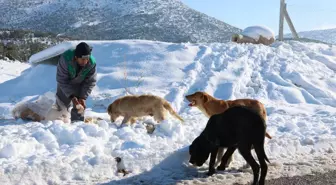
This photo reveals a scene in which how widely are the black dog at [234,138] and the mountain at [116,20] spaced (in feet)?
257

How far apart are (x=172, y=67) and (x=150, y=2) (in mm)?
153597

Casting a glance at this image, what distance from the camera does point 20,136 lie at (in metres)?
6.23

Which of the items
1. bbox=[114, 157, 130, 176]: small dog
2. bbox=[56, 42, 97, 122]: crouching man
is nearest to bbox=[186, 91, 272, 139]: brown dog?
bbox=[56, 42, 97, 122]: crouching man

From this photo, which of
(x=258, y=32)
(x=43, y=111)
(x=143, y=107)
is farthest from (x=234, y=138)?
(x=258, y=32)

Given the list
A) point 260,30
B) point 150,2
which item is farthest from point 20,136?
point 150,2

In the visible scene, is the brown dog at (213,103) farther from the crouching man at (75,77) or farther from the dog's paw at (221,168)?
the dog's paw at (221,168)

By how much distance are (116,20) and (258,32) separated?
410ft

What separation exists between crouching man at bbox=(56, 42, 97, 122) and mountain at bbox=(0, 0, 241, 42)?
7619 cm

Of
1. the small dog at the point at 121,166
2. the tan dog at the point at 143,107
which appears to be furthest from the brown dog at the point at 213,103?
the small dog at the point at 121,166

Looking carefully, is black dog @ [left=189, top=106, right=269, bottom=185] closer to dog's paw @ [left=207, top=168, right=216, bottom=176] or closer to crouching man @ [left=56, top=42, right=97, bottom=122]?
dog's paw @ [left=207, top=168, right=216, bottom=176]

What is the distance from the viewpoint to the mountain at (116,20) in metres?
101

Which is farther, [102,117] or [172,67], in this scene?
[172,67]

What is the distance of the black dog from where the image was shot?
4.98m

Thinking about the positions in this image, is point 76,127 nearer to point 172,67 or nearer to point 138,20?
point 172,67
